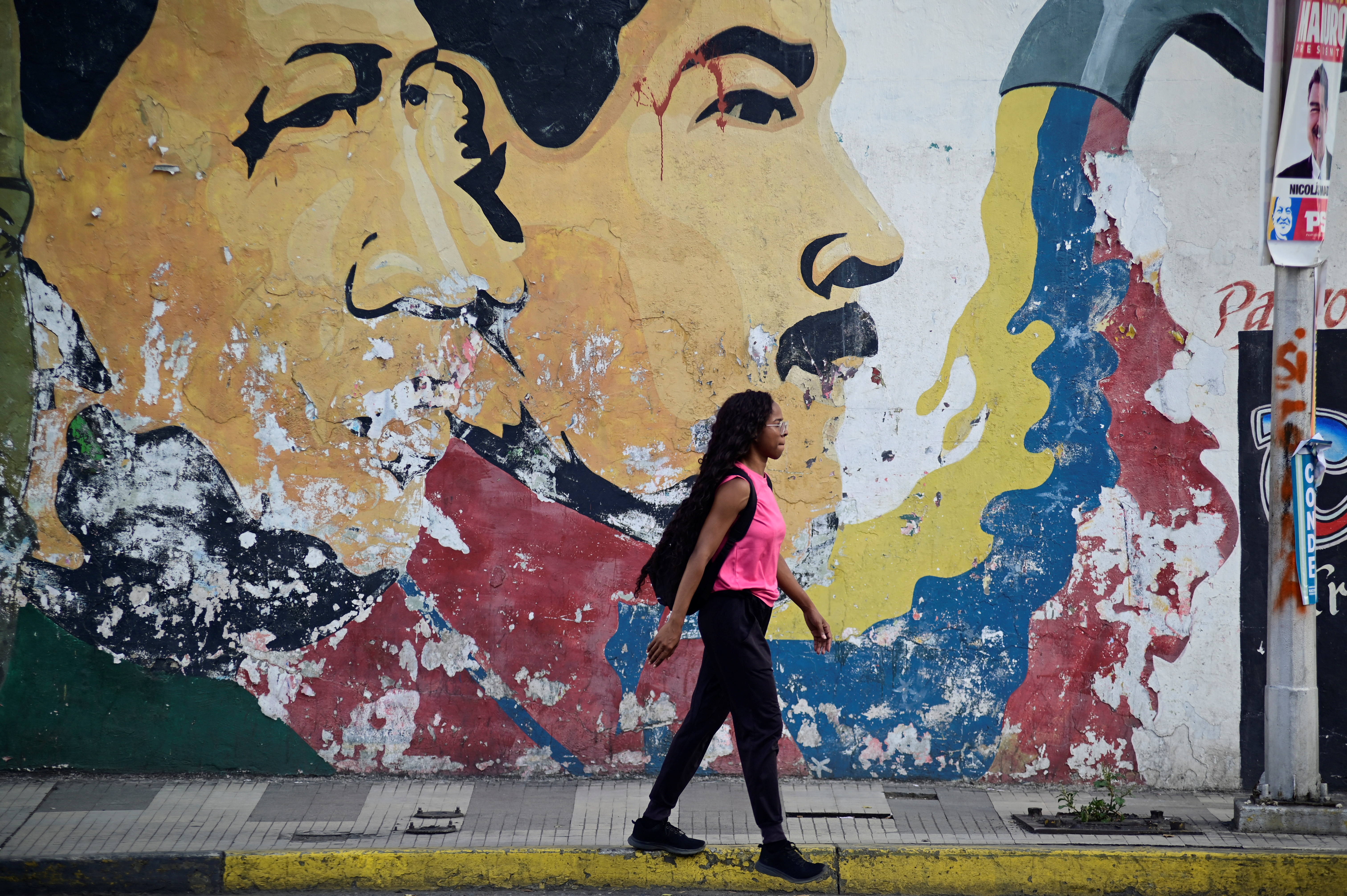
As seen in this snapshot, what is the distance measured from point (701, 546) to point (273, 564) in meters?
2.62

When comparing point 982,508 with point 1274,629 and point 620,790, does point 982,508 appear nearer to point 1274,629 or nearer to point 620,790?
point 1274,629

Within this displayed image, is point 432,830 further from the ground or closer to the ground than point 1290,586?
closer to the ground

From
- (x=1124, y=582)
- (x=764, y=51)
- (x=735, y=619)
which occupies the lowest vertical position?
(x=735, y=619)

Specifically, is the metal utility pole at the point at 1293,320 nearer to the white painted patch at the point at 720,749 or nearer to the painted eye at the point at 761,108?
the painted eye at the point at 761,108

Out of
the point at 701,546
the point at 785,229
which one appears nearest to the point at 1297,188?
the point at 785,229

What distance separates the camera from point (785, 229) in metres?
5.49

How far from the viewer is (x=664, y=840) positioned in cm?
430

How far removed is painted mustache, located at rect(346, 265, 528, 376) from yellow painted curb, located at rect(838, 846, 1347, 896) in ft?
9.77

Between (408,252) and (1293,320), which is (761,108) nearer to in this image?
(408,252)

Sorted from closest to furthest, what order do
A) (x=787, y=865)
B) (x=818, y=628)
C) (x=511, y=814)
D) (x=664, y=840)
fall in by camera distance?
(x=787, y=865), (x=664, y=840), (x=818, y=628), (x=511, y=814)

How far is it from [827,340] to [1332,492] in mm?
2737

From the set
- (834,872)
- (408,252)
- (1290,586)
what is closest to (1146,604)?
(1290,586)

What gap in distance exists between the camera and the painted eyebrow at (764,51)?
18.0 feet

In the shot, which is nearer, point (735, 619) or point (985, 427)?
point (735, 619)
